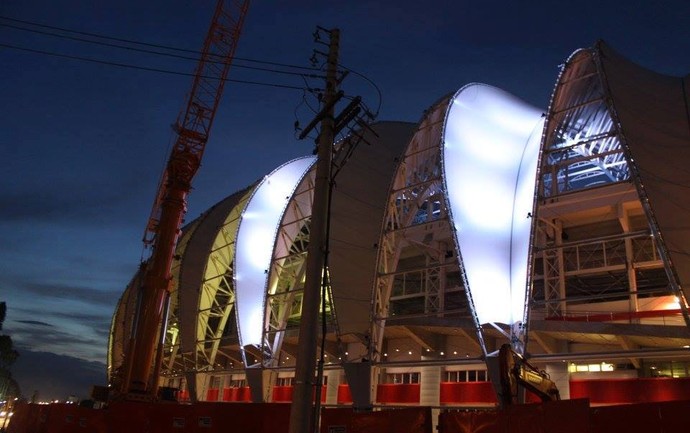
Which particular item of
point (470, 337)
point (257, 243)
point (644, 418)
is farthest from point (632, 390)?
point (257, 243)

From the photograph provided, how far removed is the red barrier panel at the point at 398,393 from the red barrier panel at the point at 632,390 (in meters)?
8.49

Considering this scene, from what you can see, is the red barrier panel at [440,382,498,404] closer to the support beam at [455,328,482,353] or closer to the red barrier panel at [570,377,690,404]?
the support beam at [455,328,482,353]

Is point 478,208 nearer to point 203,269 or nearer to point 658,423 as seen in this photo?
point 658,423

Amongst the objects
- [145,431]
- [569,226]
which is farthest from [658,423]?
[569,226]

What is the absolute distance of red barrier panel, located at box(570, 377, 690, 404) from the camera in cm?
2258

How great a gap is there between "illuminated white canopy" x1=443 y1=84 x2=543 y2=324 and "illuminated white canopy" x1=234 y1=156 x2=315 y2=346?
11.8m

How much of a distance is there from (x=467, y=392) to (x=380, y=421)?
17217 millimetres

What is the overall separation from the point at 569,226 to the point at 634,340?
10784 mm

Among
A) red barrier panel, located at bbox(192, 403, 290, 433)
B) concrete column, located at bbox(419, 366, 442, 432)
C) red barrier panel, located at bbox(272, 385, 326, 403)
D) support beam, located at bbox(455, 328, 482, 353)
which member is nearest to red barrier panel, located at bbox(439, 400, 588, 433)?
red barrier panel, located at bbox(192, 403, 290, 433)

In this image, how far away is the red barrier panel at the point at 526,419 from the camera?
9648 millimetres

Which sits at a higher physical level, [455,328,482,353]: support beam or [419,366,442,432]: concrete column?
[455,328,482,353]: support beam

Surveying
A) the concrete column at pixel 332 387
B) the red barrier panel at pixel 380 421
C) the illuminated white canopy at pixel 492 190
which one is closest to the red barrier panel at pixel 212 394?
the concrete column at pixel 332 387

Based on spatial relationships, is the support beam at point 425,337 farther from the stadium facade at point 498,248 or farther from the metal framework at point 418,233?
the metal framework at point 418,233

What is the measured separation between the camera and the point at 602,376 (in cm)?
2628
